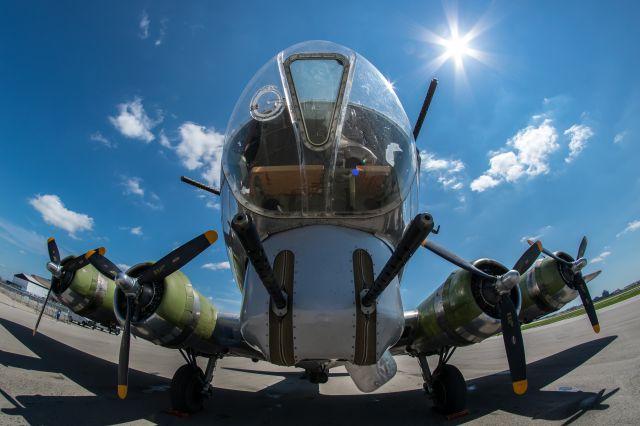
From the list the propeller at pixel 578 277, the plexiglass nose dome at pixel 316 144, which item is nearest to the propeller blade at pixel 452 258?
the plexiglass nose dome at pixel 316 144

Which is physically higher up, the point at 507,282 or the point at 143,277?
the point at 507,282

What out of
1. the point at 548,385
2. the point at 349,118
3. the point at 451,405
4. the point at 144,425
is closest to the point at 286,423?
the point at 144,425

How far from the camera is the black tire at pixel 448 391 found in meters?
6.05

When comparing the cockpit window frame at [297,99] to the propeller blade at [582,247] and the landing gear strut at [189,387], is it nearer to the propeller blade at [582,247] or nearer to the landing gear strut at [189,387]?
the landing gear strut at [189,387]

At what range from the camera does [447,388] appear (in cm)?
622

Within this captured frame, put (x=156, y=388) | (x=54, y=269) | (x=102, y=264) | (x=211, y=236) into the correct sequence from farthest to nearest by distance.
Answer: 1. (x=156, y=388)
2. (x=54, y=269)
3. (x=102, y=264)
4. (x=211, y=236)

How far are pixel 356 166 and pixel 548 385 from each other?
6.84 metres

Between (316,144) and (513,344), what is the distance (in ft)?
12.5

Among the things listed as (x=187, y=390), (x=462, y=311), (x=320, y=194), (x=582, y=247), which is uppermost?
(x=582, y=247)

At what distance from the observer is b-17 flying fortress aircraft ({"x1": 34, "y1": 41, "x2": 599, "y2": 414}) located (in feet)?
11.2

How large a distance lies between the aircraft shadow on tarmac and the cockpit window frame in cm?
477

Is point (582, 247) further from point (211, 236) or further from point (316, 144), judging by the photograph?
point (211, 236)

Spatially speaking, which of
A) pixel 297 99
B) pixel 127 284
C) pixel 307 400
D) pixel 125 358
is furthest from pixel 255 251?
pixel 307 400

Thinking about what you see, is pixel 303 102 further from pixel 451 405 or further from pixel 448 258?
pixel 451 405
